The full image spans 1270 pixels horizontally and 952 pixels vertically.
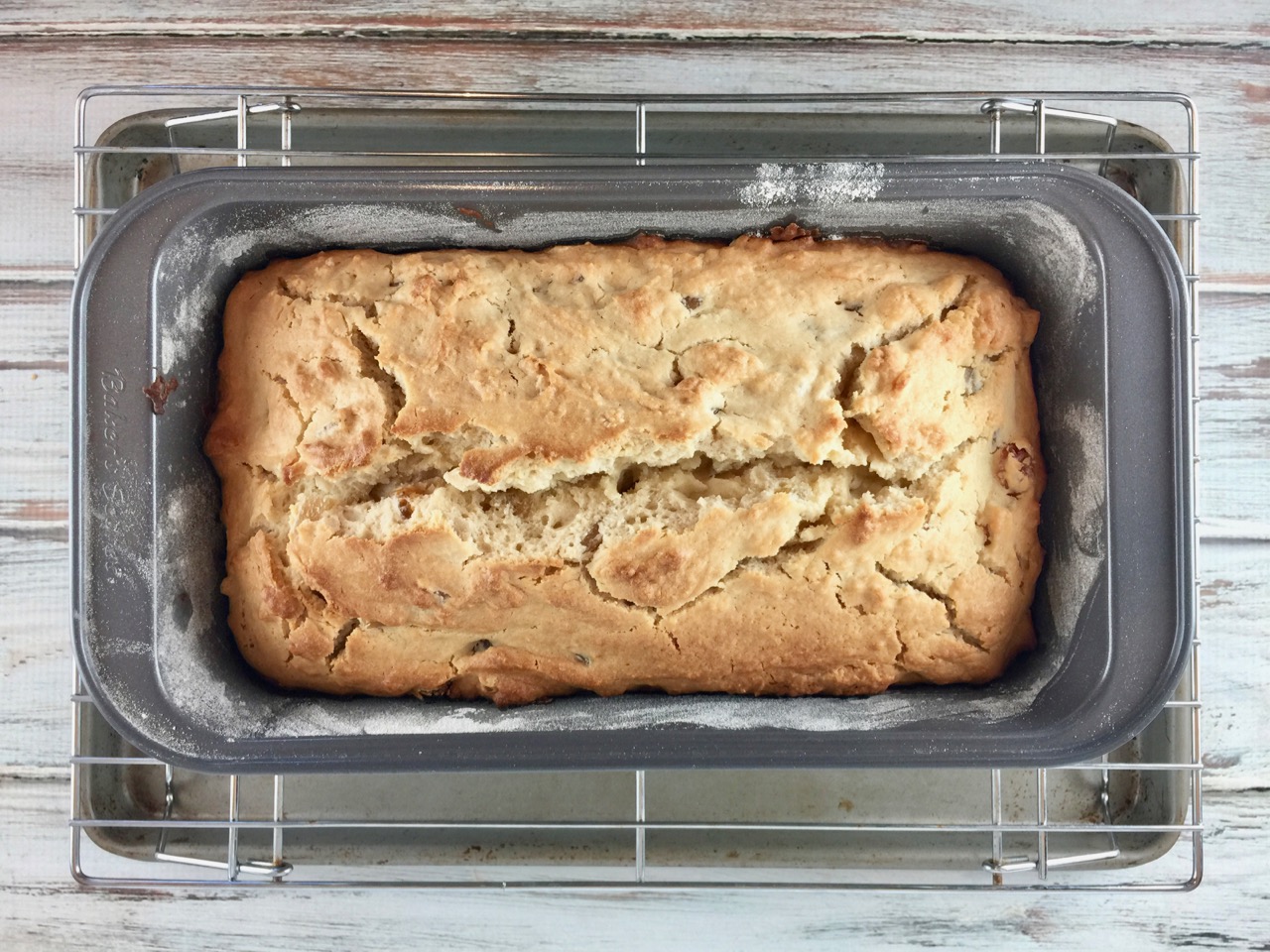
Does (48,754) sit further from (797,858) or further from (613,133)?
(613,133)

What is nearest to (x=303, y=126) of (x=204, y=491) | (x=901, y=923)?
(x=204, y=491)

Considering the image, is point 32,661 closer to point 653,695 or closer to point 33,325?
point 33,325

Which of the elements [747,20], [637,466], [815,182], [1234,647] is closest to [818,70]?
[747,20]

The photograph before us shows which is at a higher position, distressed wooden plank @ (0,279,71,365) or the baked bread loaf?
distressed wooden plank @ (0,279,71,365)

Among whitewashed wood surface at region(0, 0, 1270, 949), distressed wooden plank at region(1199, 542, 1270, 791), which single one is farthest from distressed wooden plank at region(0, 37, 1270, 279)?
distressed wooden plank at region(1199, 542, 1270, 791)

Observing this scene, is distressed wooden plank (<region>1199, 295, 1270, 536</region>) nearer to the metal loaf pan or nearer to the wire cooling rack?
the wire cooling rack

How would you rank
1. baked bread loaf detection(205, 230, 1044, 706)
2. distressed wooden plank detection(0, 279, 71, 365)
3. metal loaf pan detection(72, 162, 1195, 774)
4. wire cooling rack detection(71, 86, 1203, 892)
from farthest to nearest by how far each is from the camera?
distressed wooden plank detection(0, 279, 71, 365), wire cooling rack detection(71, 86, 1203, 892), baked bread loaf detection(205, 230, 1044, 706), metal loaf pan detection(72, 162, 1195, 774)

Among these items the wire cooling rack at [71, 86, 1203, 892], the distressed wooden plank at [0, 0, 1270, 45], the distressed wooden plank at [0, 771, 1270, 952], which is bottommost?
the distressed wooden plank at [0, 771, 1270, 952]
